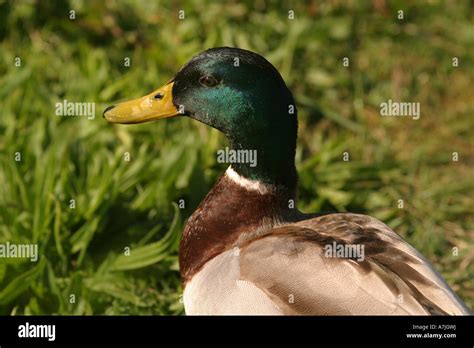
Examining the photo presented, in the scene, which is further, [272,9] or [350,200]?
[272,9]

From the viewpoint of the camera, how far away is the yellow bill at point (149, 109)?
3.65 metres

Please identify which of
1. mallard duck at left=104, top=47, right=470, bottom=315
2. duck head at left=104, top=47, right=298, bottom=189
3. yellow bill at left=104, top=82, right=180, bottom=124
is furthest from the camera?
yellow bill at left=104, top=82, right=180, bottom=124

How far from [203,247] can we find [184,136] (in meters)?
1.45

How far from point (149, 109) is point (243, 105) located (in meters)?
0.42

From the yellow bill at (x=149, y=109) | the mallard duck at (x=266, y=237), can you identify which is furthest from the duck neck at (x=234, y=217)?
the yellow bill at (x=149, y=109)

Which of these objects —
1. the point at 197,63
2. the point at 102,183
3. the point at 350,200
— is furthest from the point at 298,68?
the point at 197,63

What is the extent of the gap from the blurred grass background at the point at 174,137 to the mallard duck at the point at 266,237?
55 centimetres

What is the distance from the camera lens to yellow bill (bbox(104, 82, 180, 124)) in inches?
144

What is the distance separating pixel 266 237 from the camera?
3.42 metres

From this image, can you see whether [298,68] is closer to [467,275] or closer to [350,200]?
[350,200]

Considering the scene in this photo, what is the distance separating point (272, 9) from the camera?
20.1 ft

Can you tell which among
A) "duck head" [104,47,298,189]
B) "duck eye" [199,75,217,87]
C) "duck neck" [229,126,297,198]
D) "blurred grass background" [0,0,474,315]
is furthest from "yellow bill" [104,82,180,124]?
"blurred grass background" [0,0,474,315]

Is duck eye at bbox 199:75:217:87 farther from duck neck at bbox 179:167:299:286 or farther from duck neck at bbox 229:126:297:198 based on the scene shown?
duck neck at bbox 179:167:299:286
